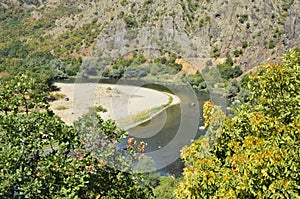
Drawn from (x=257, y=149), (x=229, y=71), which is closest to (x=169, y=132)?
(x=257, y=149)

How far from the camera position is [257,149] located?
5871 mm

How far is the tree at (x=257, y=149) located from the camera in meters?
5.53

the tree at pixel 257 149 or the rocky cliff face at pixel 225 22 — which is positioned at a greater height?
the tree at pixel 257 149

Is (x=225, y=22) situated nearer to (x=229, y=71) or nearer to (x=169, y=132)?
(x=229, y=71)

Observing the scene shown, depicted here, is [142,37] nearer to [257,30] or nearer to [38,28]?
[257,30]

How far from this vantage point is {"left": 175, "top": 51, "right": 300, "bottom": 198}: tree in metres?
5.53

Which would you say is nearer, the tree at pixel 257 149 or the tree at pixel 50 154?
the tree at pixel 257 149

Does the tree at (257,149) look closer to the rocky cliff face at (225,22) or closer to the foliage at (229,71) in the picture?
the foliage at (229,71)

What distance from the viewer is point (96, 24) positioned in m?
101

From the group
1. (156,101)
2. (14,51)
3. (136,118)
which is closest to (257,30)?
(156,101)

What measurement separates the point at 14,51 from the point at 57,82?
34483mm

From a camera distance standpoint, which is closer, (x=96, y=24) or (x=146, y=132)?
(x=146, y=132)

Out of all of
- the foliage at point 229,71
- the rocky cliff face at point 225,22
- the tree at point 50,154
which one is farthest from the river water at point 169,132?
the rocky cliff face at point 225,22

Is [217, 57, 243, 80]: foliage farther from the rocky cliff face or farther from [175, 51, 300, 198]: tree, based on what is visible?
[175, 51, 300, 198]: tree
